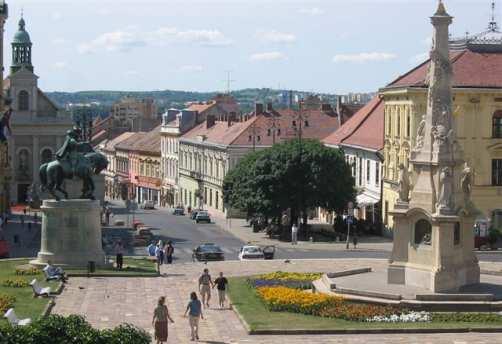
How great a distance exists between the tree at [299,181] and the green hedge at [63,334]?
185 ft

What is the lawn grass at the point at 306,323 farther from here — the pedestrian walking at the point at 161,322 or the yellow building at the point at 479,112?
the yellow building at the point at 479,112

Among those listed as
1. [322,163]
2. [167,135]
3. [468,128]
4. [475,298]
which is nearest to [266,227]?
[322,163]

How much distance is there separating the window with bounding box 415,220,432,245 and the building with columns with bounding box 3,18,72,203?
89216 millimetres

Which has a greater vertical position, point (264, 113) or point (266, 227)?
point (264, 113)

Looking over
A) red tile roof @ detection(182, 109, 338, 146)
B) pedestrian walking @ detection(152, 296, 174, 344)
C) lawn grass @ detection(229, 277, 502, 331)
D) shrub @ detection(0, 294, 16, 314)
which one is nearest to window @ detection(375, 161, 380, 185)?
red tile roof @ detection(182, 109, 338, 146)

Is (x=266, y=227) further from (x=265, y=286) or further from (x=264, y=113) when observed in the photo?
(x=265, y=286)

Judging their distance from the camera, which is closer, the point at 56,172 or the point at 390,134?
the point at 56,172

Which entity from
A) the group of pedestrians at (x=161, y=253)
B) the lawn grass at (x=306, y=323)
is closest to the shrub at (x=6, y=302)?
the lawn grass at (x=306, y=323)

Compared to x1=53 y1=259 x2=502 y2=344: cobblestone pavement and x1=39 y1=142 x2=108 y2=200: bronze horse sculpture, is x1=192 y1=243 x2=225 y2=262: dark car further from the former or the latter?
x1=39 y1=142 x2=108 y2=200: bronze horse sculpture

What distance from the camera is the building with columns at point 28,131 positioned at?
12850 cm

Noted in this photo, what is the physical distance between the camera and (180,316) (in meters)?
40.0

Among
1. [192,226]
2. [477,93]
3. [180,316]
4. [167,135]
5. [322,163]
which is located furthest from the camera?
[167,135]

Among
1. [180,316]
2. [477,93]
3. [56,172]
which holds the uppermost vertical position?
[477,93]

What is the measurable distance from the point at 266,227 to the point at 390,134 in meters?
11.8
